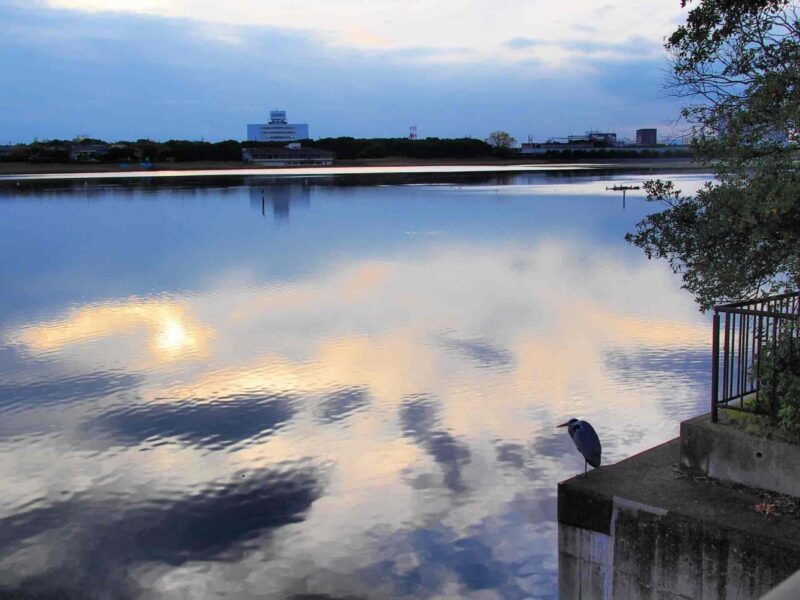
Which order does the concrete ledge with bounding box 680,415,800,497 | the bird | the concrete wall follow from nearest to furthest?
1. the concrete wall
2. the concrete ledge with bounding box 680,415,800,497
3. the bird

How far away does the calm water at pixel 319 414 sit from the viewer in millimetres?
9773

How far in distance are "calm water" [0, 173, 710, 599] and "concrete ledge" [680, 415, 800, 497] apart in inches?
106

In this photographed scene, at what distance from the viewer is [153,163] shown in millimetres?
191000

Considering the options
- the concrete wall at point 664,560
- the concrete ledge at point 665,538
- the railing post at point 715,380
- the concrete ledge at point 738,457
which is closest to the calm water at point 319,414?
the concrete wall at point 664,560

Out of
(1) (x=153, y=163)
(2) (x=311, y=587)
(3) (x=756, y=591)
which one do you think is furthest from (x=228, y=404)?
(1) (x=153, y=163)

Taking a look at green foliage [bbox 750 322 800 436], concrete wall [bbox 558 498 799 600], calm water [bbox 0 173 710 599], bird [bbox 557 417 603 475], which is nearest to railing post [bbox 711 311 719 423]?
green foliage [bbox 750 322 800 436]

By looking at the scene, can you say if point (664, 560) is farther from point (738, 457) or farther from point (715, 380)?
point (715, 380)

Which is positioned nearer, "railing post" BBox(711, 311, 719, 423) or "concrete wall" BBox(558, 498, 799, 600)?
"concrete wall" BBox(558, 498, 799, 600)

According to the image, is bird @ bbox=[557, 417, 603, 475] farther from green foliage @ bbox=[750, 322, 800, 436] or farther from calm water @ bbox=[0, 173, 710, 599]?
calm water @ bbox=[0, 173, 710, 599]

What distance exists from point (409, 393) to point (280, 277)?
15.8 m

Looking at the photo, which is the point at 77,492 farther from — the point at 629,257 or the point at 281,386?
the point at 629,257

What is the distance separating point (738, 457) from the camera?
718 cm

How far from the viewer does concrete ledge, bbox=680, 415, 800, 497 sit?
6.89m

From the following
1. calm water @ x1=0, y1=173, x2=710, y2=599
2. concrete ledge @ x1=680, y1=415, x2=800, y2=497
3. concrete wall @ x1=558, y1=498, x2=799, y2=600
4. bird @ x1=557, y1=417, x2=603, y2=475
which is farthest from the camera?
calm water @ x1=0, y1=173, x2=710, y2=599
